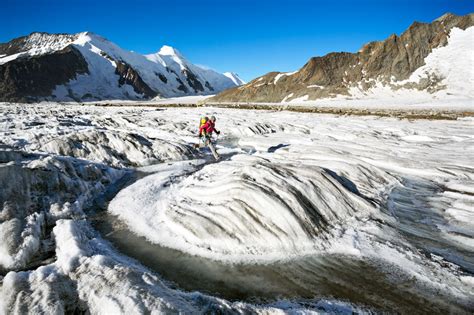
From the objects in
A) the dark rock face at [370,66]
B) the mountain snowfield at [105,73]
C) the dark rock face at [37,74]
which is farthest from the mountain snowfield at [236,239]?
the mountain snowfield at [105,73]

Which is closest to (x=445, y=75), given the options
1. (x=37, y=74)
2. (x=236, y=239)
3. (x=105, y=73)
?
(x=236, y=239)

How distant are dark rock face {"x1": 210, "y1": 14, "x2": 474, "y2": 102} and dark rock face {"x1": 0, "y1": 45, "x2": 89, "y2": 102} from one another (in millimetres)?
75535

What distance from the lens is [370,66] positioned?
91.1 meters

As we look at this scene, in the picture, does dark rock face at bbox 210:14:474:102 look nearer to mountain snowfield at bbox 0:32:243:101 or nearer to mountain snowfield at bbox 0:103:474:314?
mountain snowfield at bbox 0:32:243:101

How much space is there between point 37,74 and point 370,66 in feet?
392

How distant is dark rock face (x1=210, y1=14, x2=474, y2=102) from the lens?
86.7m

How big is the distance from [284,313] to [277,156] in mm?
10070

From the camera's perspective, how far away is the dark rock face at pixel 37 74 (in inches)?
4119

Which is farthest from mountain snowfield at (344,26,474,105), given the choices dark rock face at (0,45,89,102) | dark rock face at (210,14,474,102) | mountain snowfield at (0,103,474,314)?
dark rock face at (0,45,89,102)

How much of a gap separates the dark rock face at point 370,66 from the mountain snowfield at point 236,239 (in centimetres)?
8424

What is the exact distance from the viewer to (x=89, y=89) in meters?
123

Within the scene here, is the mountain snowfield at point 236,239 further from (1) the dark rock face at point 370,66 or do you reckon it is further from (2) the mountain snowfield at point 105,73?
(2) the mountain snowfield at point 105,73

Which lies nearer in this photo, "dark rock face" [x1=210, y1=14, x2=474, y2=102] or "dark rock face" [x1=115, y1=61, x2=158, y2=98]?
"dark rock face" [x1=210, y1=14, x2=474, y2=102]

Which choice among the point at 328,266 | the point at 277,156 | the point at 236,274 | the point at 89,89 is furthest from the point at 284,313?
the point at 89,89
